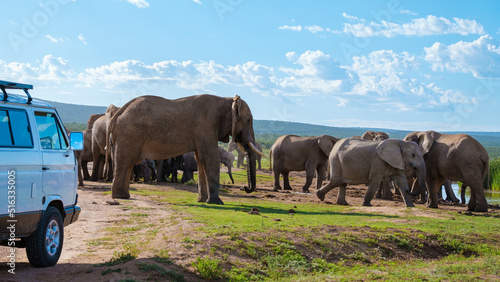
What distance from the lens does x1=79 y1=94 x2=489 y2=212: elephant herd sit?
18406 mm

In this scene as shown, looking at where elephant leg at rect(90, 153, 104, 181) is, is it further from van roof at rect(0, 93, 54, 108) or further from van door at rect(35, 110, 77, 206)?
van roof at rect(0, 93, 54, 108)

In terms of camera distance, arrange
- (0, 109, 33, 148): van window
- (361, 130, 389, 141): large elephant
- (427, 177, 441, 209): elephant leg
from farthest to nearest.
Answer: (361, 130, 389, 141): large elephant → (427, 177, 441, 209): elephant leg → (0, 109, 33, 148): van window

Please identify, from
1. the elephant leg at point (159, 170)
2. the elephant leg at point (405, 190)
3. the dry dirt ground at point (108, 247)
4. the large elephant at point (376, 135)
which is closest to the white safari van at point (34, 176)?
the dry dirt ground at point (108, 247)

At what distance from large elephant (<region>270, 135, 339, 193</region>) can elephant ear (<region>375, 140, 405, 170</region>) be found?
8.46 metres

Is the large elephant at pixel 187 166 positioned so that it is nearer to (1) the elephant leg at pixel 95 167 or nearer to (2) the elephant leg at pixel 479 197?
(1) the elephant leg at pixel 95 167

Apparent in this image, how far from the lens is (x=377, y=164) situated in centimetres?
2047

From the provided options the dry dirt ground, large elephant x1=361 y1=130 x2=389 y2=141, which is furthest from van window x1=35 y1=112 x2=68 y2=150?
large elephant x1=361 y1=130 x2=389 y2=141

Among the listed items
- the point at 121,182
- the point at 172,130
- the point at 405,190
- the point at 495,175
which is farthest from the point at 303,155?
the point at 495,175

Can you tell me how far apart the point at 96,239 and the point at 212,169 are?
7.34 metres

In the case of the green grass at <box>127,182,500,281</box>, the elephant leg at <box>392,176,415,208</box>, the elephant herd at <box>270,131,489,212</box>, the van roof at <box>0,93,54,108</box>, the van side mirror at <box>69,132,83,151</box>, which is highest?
the van roof at <box>0,93,54,108</box>

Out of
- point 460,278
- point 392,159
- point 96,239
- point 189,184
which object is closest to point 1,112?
point 96,239

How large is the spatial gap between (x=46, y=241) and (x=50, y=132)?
1.79 meters

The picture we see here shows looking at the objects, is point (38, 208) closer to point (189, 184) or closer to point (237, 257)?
point (237, 257)

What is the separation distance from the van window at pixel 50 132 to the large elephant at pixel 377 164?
13124 millimetres
